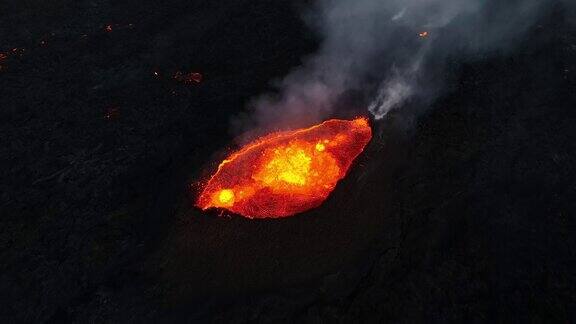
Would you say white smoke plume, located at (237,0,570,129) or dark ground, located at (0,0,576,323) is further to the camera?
white smoke plume, located at (237,0,570,129)

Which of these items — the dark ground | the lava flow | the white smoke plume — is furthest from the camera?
the white smoke plume

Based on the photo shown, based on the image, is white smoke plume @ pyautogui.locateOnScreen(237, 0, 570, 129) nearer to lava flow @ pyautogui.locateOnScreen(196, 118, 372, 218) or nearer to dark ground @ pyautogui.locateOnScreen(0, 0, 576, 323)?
dark ground @ pyautogui.locateOnScreen(0, 0, 576, 323)

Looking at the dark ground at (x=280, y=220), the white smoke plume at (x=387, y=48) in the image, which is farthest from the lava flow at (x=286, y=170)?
the white smoke plume at (x=387, y=48)

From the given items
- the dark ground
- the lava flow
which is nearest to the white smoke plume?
the dark ground

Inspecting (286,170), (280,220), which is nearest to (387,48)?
(286,170)

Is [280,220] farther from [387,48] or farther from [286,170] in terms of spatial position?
[387,48]

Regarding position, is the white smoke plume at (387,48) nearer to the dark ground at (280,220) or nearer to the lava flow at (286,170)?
the dark ground at (280,220)

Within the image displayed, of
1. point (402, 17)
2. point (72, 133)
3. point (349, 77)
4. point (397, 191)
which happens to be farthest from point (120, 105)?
point (402, 17)
